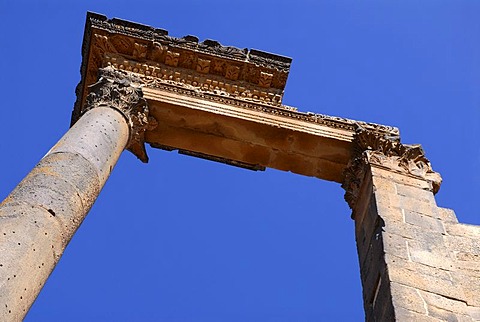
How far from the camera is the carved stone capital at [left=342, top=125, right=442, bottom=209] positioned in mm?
11164

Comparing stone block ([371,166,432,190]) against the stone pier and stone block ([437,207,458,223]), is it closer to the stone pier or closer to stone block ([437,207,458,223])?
the stone pier

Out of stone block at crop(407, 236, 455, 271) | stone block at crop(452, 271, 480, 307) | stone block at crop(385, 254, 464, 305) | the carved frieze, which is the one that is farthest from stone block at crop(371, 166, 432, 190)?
the carved frieze

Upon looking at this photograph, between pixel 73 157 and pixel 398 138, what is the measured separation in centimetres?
614

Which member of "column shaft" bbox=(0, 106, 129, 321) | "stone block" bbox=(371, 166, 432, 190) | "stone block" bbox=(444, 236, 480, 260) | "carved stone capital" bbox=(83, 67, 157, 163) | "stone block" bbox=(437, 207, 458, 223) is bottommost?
"column shaft" bbox=(0, 106, 129, 321)

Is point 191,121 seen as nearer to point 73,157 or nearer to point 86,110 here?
point 86,110

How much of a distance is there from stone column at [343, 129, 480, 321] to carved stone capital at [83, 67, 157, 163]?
3950mm

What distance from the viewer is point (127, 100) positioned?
11445 millimetres

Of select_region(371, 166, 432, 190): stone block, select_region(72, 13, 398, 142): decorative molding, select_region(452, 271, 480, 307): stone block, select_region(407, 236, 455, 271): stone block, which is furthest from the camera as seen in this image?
select_region(72, 13, 398, 142): decorative molding

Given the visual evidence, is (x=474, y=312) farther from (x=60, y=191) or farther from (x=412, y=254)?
(x=60, y=191)

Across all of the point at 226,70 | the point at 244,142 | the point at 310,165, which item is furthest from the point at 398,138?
the point at 226,70

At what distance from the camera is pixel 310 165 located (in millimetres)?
12289

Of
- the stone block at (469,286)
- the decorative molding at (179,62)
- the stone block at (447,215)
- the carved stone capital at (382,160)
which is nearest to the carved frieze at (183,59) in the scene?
the decorative molding at (179,62)

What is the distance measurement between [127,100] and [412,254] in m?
5.71

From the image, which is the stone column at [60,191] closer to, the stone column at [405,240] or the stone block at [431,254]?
the stone column at [405,240]
